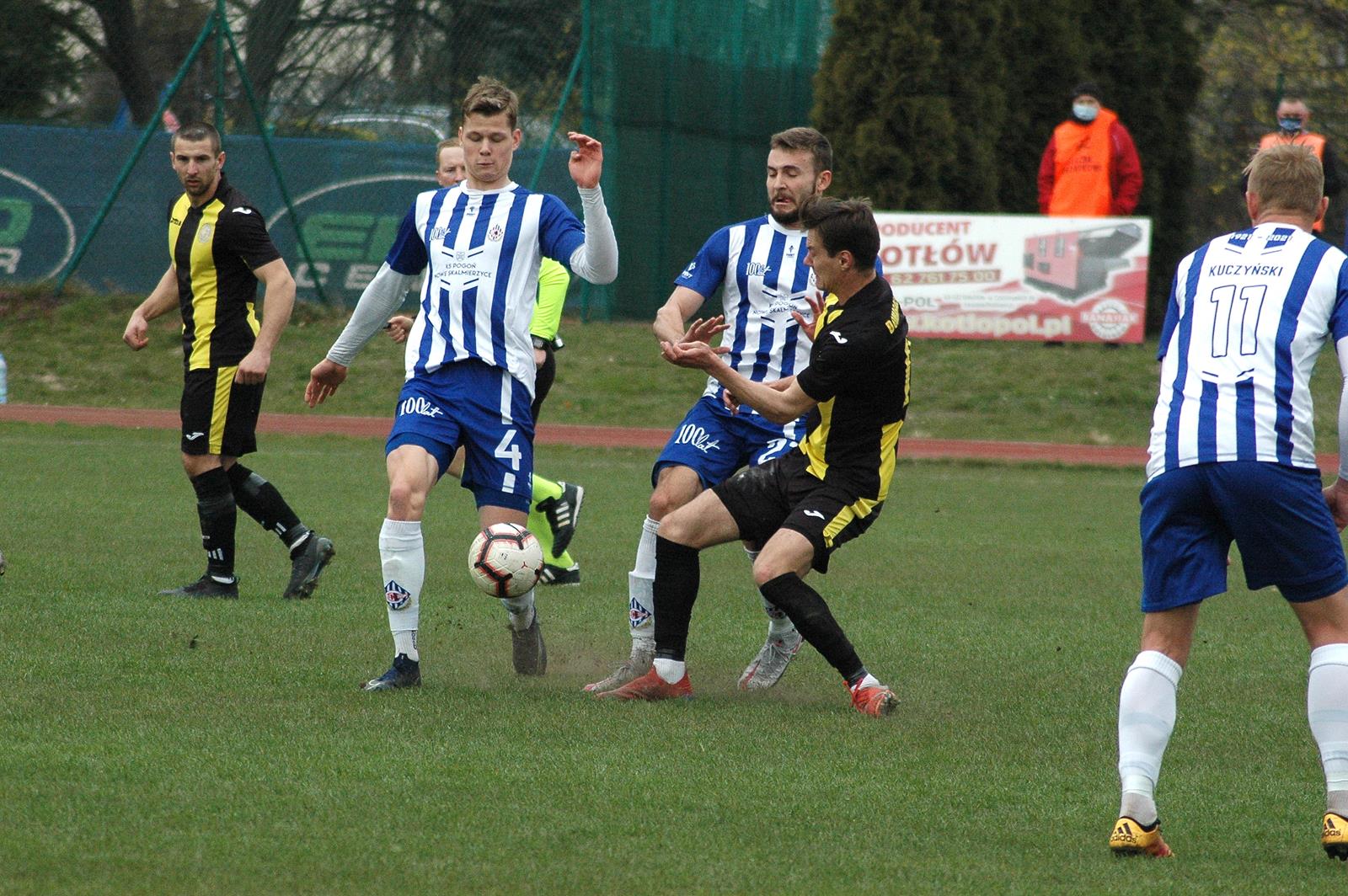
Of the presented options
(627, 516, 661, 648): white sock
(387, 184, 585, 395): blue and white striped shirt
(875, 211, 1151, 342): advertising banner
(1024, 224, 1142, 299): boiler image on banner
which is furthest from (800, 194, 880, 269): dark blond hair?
(1024, 224, 1142, 299): boiler image on banner

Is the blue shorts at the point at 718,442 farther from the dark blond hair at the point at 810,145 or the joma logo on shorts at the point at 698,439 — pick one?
the dark blond hair at the point at 810,145

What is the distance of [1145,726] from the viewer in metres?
4.24

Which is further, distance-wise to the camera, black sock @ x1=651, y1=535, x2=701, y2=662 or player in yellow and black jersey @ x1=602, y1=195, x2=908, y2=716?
black sock @ x1=651, y1=535, x2=701, y2=662

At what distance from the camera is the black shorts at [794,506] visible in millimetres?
5797

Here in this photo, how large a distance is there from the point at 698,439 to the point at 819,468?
72 cm

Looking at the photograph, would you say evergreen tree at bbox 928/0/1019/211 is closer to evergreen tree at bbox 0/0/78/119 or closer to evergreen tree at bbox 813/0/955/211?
evergreen tree at bbox 813/0/955/211

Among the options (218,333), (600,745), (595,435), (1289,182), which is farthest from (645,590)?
(595,435)

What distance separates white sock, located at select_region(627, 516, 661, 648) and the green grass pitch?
0.27 metres

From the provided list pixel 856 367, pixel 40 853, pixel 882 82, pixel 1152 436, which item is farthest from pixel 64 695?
pixel 882 82

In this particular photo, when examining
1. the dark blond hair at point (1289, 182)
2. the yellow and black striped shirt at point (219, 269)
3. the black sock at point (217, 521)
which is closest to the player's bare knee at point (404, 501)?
the black sock at point (217, 521)

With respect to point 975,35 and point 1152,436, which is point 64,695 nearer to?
point 1152,436

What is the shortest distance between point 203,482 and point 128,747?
3.23 metres

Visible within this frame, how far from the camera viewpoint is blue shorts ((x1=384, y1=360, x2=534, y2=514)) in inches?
240

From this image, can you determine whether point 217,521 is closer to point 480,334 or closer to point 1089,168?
point 480,334
